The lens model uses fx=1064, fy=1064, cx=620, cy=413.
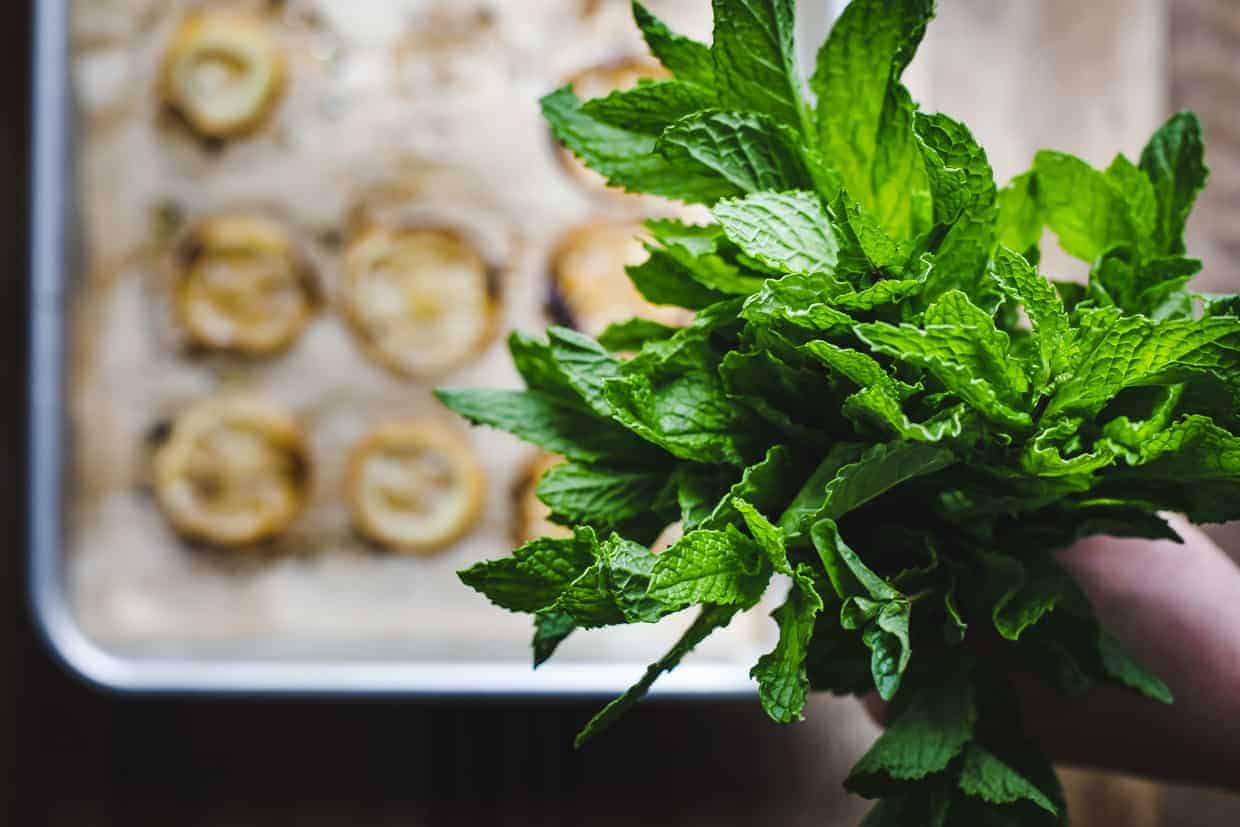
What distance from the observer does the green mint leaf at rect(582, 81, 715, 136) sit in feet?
0.87

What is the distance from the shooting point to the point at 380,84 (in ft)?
2.36

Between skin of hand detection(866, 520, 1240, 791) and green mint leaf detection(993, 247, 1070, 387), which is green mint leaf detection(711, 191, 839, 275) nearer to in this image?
green mint leaf detection(993, 247, 1070, 387)

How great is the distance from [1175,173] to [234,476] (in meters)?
0.60

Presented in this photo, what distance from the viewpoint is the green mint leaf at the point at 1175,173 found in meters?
0.29

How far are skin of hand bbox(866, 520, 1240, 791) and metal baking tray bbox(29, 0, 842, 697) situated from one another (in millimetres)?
246

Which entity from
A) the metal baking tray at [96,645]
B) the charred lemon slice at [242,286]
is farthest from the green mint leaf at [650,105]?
the charred lemon slice at [242,286]

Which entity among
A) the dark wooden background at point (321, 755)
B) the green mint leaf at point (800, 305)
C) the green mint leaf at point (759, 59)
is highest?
the green mint leaf at point (759, 59)

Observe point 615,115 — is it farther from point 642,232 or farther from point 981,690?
point 642,232

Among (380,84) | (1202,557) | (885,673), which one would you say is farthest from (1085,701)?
(380,84)

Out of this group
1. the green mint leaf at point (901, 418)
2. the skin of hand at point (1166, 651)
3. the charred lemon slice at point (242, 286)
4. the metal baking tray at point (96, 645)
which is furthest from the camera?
the charred lemon slice at point (242, 286)

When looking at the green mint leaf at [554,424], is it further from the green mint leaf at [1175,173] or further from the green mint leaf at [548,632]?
the green mint leaf at [1175,173]

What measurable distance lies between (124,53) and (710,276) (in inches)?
24.4

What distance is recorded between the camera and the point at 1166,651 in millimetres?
365

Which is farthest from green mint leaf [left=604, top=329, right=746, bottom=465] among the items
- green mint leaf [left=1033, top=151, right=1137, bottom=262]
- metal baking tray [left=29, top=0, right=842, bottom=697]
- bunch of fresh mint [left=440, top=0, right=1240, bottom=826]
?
metal baking tray [left=29, top=0, right=842, bottom=697]
